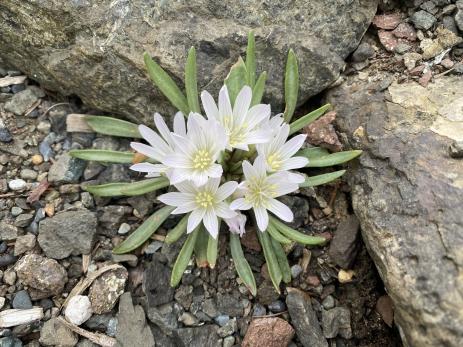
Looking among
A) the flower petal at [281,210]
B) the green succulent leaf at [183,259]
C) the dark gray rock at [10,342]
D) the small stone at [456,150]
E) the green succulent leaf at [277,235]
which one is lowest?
the dark gray rock at [10,342]

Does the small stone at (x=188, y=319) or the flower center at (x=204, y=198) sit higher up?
the flower center at (x=204, y=198)

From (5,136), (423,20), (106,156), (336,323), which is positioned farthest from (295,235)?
(5,136)

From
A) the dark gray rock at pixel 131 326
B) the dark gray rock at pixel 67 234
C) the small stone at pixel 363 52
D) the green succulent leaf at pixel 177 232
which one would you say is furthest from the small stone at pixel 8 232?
the small stone at pixel 363 52

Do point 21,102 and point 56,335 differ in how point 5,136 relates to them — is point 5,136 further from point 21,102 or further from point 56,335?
point 56,335

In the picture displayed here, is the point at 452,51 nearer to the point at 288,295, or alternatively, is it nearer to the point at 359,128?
the point at 359,128

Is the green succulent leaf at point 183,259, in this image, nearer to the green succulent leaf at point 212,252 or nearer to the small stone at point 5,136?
the green succulent leaf at point 212,252
